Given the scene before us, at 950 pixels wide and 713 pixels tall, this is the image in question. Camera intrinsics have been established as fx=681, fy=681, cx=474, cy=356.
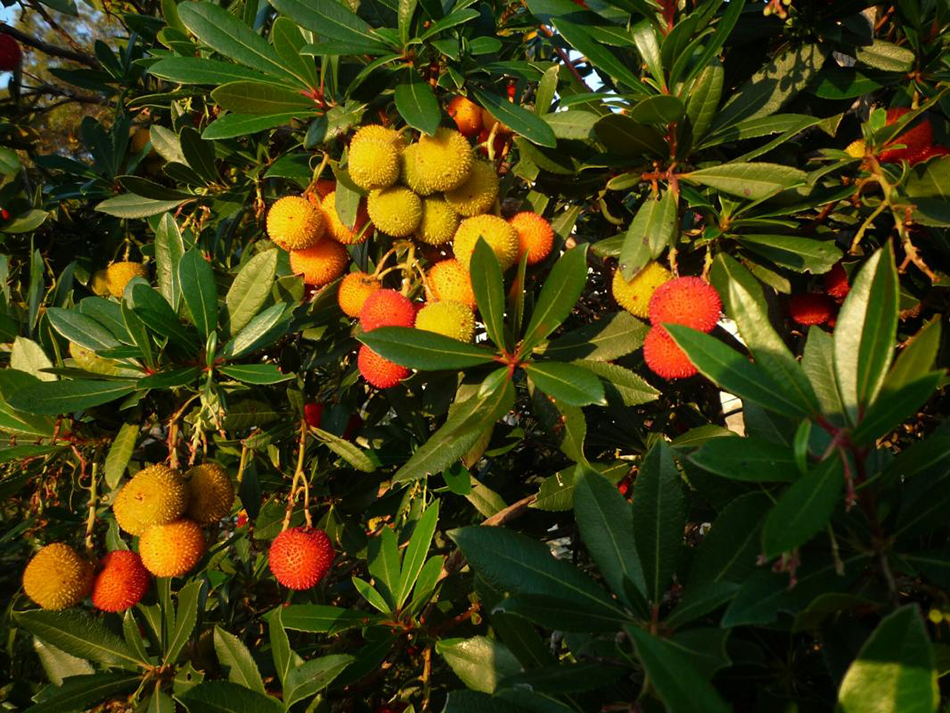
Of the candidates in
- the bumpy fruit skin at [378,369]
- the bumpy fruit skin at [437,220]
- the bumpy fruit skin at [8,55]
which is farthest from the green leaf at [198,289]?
the bumpy fruit skin at [8,55]

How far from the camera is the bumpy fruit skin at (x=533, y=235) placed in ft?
3.41

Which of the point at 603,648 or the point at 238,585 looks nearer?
the point at 603,648

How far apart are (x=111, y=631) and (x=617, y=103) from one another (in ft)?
4.00

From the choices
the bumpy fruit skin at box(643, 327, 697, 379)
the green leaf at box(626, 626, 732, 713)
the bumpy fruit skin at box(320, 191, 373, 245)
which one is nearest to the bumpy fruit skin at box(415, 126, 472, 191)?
the bumpy fruit skin at box(320, 191, 373, 245)

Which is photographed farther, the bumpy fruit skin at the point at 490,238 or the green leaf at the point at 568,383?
the bumpy fruit skin at the point at 490,238

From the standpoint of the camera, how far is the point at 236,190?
1.35m

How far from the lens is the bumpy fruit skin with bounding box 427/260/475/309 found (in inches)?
39.2

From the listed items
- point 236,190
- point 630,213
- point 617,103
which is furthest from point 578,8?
point 236,190

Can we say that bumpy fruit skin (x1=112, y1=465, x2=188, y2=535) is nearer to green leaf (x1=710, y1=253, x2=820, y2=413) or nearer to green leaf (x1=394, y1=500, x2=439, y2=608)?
green leaf (x1=394, y1=500, x2=439, y2=608)

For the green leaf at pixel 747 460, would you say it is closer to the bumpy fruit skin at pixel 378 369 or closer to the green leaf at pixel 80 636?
the bumpy fruit skin at pixel 378 369

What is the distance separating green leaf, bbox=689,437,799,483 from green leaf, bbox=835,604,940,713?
5.4 inches

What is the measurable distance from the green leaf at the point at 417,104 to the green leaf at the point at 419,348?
0.27 meters

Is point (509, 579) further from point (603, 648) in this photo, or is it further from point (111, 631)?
point (111, 631)

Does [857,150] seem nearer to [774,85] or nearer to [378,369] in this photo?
[774,85]
